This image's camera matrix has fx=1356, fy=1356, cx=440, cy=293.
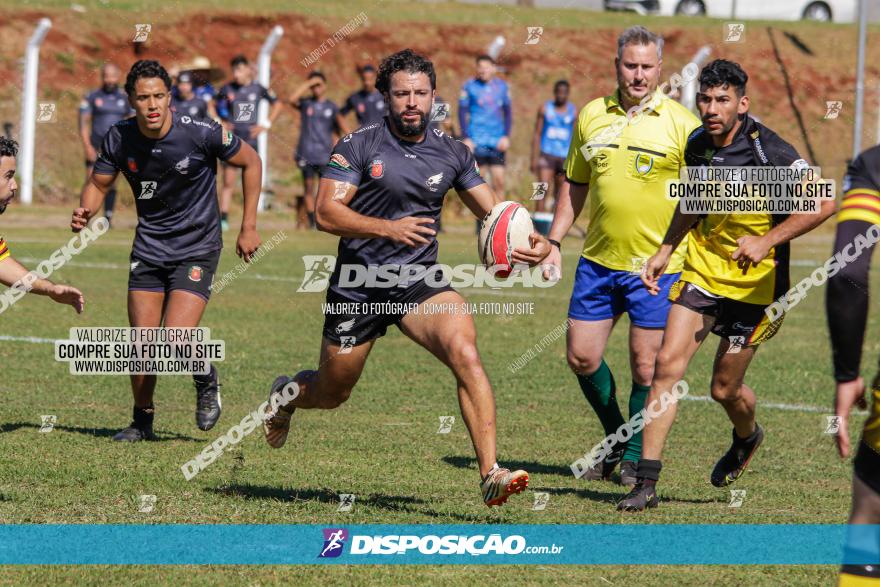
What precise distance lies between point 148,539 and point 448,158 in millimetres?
2575

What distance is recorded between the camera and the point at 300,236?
23.4m

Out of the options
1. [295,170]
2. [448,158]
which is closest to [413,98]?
[448,158]

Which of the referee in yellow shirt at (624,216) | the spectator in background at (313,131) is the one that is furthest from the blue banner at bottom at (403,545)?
the spectator in background at (313,131)

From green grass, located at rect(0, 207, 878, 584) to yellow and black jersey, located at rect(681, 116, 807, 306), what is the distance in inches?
47.5

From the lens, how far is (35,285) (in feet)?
23.4

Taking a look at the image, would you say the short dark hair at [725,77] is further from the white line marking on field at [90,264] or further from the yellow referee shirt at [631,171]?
the white line marking on field at [90,264]

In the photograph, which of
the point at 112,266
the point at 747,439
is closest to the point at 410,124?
the point at 747,439

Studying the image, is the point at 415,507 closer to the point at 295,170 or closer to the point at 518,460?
the point at 518,460

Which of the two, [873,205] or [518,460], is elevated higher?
[873,205]

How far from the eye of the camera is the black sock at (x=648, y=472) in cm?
728

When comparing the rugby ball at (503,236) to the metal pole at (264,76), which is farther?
the metal pole at (264,76)

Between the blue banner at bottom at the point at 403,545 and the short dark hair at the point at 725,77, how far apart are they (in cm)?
236

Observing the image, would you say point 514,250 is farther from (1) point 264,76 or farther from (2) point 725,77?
(1) point 264,76

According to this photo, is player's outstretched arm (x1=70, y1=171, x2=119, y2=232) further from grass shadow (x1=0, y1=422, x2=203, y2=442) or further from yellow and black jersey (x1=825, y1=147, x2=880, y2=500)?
yellow and black jersey (x1=825, y1=147, x2=880, y2=500)
